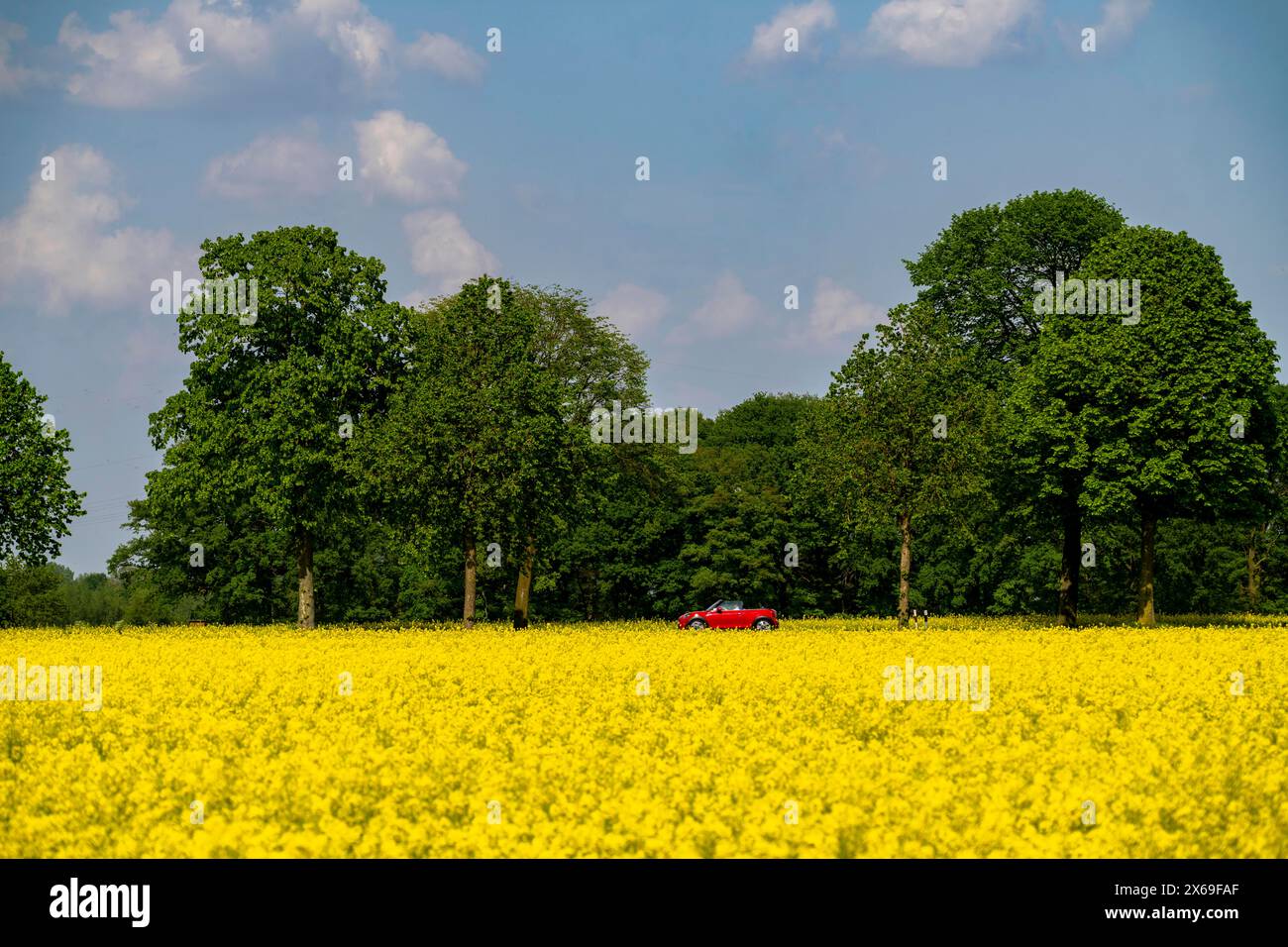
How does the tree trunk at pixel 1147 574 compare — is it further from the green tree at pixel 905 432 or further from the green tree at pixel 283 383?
the green tree at pixel 283 383

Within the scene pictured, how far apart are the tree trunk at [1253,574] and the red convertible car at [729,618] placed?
36354mm

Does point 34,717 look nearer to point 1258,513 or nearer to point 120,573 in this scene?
point 1258,513

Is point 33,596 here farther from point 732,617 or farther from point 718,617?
point 732,617

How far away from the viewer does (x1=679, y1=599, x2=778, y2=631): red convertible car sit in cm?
5700

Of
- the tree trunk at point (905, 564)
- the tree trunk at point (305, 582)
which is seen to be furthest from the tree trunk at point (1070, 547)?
the tree trunk at point (305, 582)

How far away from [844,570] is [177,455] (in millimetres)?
47648

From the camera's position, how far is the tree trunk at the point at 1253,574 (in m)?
78.4

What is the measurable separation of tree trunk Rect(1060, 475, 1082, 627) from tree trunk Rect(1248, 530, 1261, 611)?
28.7m

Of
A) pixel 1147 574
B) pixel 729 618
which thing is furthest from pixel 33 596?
pixel 1147 574

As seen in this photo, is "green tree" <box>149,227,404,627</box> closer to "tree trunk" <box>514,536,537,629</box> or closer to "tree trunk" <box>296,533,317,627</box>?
"tree trunk" <box>296,533,317,627</box>

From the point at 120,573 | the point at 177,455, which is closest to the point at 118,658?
the point at 177,455

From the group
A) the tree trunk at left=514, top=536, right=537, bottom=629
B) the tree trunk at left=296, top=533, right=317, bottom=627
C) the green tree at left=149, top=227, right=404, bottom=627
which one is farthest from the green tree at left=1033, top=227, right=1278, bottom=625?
the tree trunk at left=296, top=533, right=317, bottom=627

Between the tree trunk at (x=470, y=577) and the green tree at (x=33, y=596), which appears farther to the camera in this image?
the green tree at (x=33, y=596)

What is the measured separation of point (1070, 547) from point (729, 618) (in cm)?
1421
